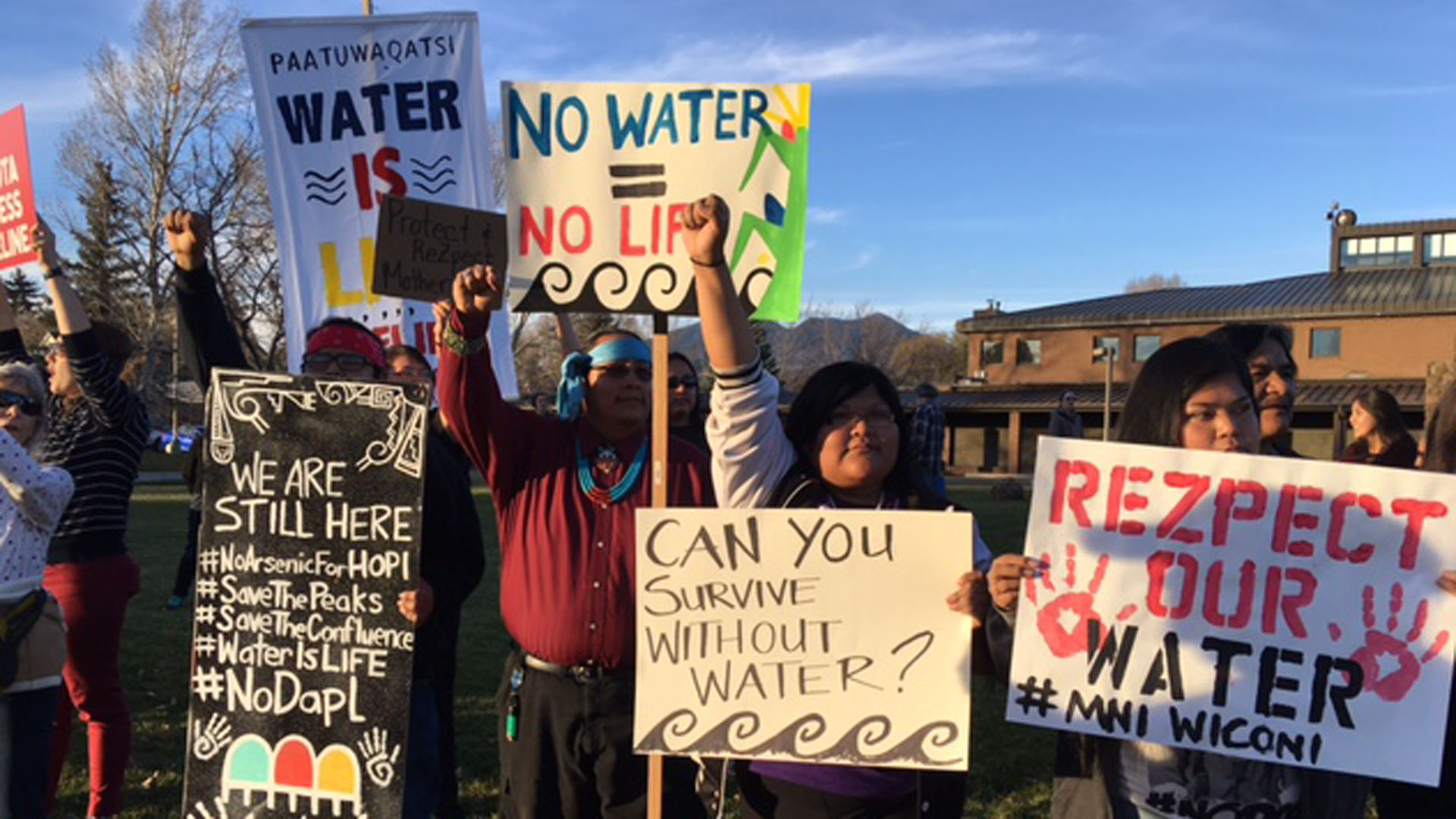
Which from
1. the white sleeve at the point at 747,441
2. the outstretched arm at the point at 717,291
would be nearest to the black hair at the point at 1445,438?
the white sleeve at the point at 747,441

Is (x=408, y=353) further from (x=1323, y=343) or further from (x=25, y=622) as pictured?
(x=1323, y=343)

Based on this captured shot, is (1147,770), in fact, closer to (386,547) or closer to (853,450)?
(853,450)

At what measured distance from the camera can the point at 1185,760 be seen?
2.52 meters

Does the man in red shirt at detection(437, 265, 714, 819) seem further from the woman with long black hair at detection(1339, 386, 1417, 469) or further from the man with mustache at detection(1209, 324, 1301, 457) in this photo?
the woman with long black hair at detection(1339, 386, 1417, 469)

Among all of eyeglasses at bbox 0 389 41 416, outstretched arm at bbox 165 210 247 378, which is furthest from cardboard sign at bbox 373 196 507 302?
eyeglasses at bbox 0 389 41 416

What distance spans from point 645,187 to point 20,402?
2487 mm

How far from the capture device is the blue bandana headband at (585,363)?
3.63m

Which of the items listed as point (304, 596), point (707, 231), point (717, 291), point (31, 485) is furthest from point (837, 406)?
point (31, 485)

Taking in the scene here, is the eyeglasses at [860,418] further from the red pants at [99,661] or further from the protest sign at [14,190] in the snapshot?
the protest sign at [14,190]

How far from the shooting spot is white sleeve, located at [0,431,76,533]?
3699 mm

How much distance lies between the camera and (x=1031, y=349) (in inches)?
1693

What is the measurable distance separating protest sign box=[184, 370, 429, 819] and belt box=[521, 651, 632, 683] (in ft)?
1.46

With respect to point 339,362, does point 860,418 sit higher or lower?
→ lower

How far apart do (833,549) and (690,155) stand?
1247 millimetres
